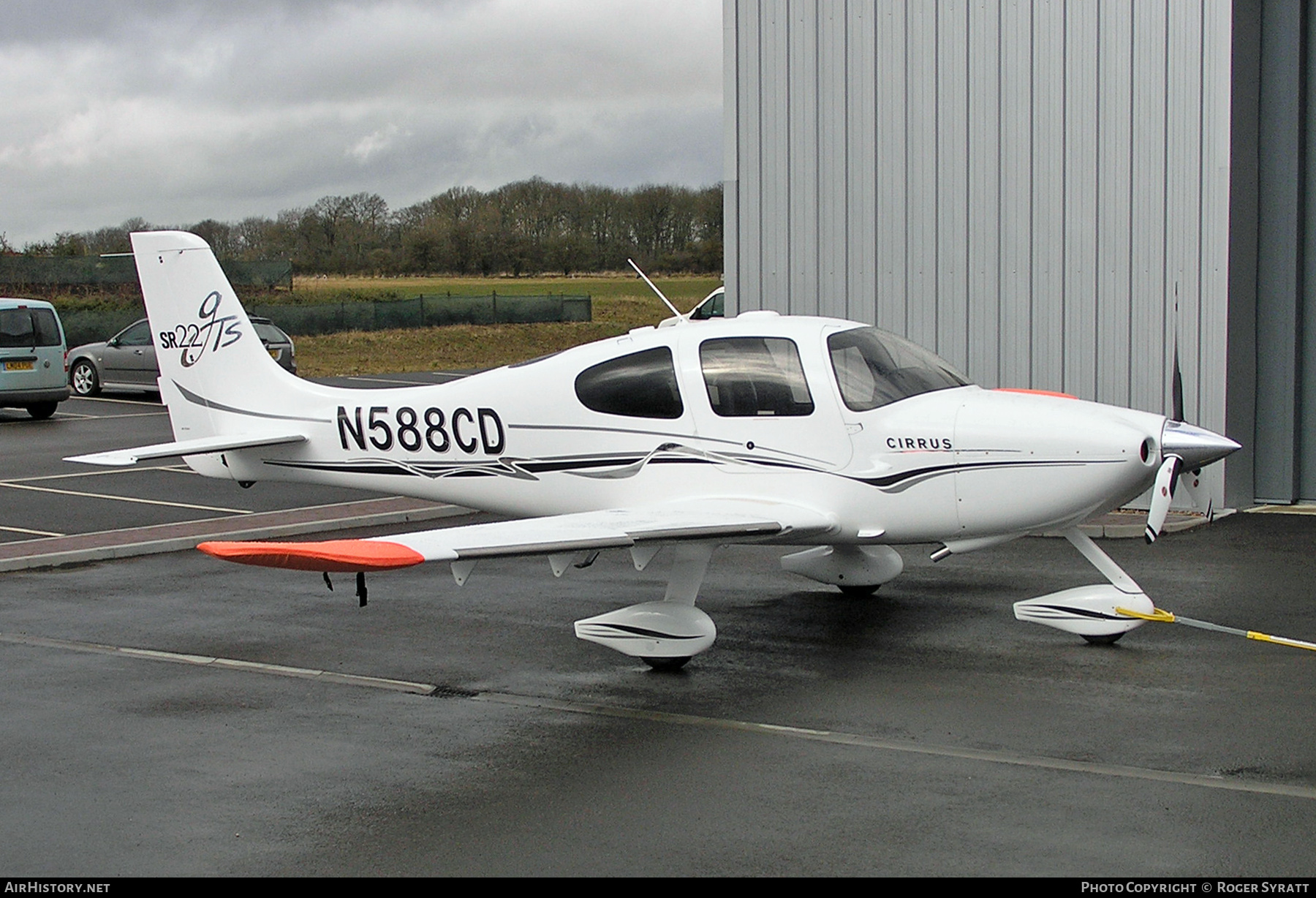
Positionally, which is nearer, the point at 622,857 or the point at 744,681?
the point at 622,857

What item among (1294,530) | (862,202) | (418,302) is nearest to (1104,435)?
(1294,530)

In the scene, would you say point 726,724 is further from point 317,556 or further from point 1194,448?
point 1194,448

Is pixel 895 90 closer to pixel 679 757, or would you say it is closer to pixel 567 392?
pixel 567 392

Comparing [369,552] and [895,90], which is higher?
[895,90]

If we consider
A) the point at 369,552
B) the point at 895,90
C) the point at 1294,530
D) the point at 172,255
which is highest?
the point at 895,90

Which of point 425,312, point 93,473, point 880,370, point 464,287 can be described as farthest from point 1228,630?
point 464,287

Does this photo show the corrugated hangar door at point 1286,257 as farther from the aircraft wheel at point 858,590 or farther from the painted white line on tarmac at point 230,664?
the painted white line on tarmac at point 230,664

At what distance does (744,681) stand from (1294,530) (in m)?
7.41

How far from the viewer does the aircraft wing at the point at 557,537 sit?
682 cm

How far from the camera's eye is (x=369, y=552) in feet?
23.1

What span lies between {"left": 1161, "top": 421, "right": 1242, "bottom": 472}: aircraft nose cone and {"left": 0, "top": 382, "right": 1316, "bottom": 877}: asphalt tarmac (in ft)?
3.81

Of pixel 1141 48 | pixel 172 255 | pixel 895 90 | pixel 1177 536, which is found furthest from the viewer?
pixel 895 90

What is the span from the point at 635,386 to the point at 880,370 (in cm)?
160

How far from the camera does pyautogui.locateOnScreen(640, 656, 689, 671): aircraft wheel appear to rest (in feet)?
28.4
